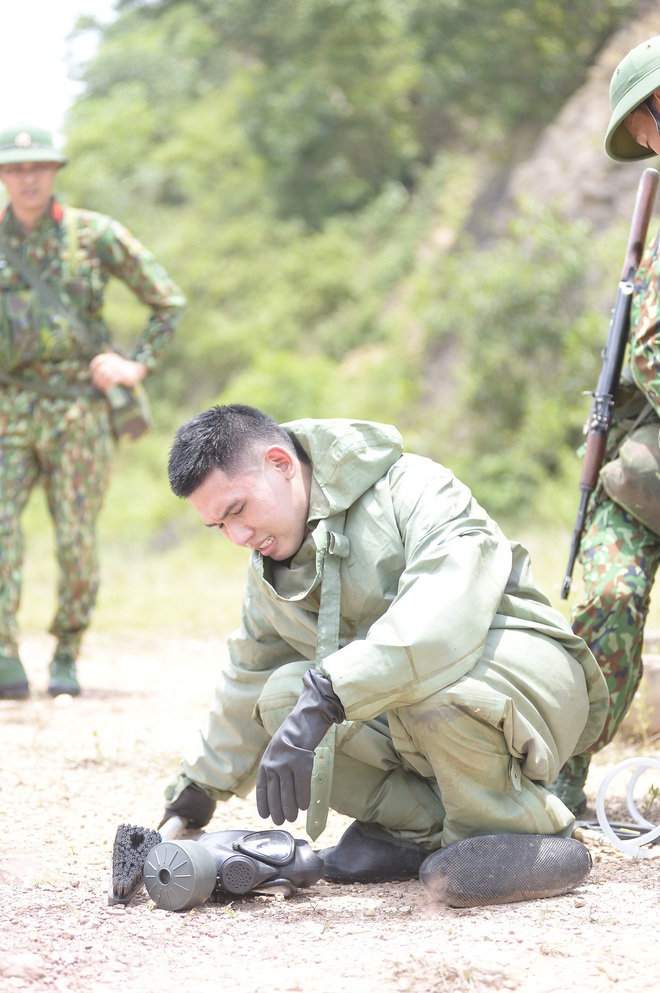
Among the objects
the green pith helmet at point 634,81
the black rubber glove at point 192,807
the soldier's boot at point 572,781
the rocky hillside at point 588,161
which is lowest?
the soldier's boot at point 572,781

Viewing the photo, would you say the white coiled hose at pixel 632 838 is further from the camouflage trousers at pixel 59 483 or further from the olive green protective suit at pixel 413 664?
Result: the camouflage trousers at pixel 59 483

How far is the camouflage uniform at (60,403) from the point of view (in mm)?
5617

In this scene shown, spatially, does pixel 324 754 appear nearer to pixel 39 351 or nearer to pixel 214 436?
pixel 214 436

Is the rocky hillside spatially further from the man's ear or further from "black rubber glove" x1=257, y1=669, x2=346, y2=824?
"black rubber glove" x1=257, y1=669, x2=346, y2=824

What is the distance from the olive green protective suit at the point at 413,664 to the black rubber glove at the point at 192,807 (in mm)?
33

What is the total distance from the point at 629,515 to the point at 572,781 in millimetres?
794

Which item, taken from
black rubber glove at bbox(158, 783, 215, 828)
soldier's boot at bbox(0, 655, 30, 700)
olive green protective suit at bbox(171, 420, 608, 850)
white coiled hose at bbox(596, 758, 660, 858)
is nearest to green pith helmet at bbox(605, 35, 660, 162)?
olive green protective suit at bbox(171, 420, 608, 850)

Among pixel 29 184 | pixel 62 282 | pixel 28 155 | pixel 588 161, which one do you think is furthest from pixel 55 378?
pixel 588 161

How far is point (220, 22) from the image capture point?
22844 mm

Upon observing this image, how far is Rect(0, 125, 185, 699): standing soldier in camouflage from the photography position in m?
5.61

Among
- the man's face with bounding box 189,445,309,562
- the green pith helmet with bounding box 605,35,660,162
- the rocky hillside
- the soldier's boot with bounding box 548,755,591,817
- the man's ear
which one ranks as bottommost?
the soldier's boot with bounding box 548,755,591,817

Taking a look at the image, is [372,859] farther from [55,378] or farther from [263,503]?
[55,378]

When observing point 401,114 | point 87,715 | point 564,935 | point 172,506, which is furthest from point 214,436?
point 401,114

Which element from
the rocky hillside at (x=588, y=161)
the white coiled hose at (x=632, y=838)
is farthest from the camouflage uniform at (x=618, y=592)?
the rocky hillside at (x=588, y=161)
